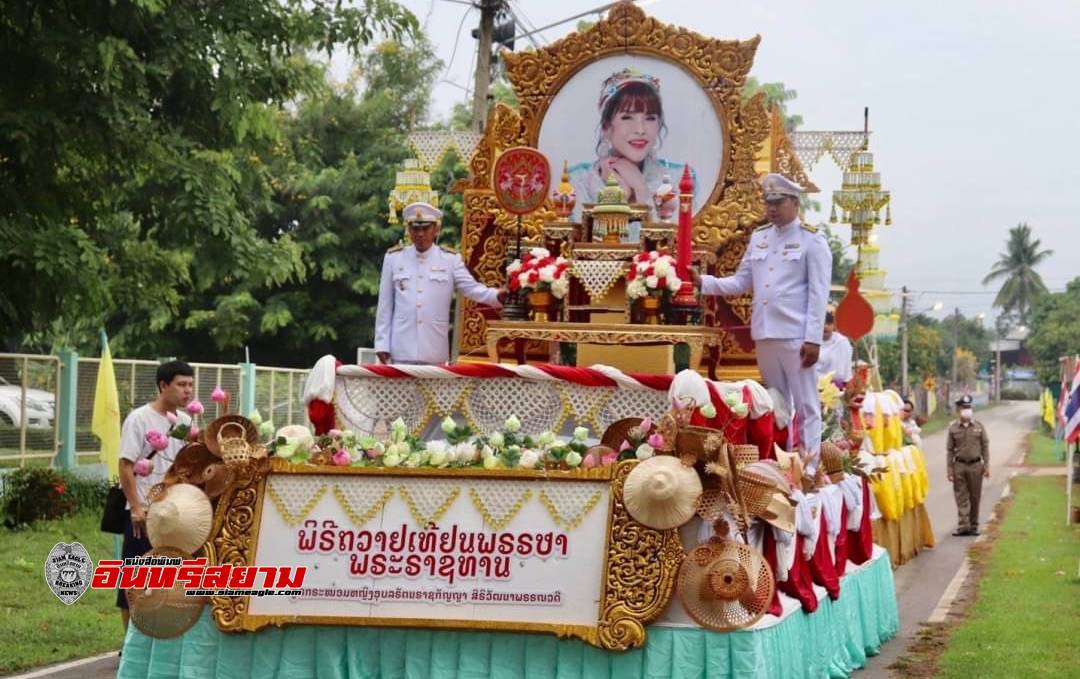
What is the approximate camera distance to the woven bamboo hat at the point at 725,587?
704 centimetres

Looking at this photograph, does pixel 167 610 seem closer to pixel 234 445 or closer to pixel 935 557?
pixel 234 445

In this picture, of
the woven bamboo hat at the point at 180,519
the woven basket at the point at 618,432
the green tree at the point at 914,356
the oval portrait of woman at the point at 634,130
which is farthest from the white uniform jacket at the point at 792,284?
the green tree at the point at 914,356

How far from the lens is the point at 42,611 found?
11.7m

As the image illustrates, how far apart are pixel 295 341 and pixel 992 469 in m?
17.6

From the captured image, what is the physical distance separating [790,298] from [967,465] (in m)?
12.5

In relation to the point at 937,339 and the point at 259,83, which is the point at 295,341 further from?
the point at 937,339

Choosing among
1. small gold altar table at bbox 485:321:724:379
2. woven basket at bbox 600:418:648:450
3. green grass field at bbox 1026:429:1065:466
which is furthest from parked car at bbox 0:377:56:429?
green grass field at bbox 1026:429:1065:466

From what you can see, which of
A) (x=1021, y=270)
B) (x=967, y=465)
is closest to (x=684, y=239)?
(x=967, y=465)

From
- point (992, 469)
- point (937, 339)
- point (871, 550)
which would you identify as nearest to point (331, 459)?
point (871, 550)

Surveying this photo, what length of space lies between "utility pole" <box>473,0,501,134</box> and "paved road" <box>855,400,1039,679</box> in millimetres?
7952

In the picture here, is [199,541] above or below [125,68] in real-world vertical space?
below

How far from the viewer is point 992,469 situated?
39438 millimetres

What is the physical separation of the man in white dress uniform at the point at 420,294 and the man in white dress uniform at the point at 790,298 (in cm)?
172

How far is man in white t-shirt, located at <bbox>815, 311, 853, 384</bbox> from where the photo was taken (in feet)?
44.8
